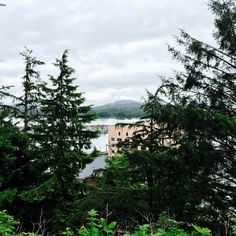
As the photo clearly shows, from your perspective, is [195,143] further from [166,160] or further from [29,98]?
[29,98]

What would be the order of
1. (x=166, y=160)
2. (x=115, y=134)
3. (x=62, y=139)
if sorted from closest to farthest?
(x=166, y=160) → (x=62, y=139) → (x=115, y=134)

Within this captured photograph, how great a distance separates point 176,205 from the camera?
35.1ft

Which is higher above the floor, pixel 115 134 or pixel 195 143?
pixel 195 143

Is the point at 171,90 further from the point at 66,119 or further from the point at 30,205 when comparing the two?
the point at 30,205

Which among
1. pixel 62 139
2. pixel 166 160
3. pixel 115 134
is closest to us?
pixel 166 160

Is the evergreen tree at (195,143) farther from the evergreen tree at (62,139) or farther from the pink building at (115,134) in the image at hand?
the evergreen tree at (62,139)

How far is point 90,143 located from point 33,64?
20.1 feet

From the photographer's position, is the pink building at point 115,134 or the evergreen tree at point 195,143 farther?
the pink building at point 115,134

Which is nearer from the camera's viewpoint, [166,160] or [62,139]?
[166,160]

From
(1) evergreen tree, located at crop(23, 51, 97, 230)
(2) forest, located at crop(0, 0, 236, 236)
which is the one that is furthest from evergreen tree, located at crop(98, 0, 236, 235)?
(1) evergreen tree, located at crop(23, 51, 97, 230)

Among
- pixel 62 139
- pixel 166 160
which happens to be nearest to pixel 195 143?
pixel 166 160

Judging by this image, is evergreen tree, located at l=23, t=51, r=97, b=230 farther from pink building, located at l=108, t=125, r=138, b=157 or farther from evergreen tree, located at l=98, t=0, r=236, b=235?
evergreen tree, located at l=98, t=0, r=236, b=235

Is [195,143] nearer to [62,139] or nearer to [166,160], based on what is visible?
[166,160]

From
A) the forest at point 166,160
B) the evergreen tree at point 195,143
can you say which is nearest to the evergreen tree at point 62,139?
the forest at point 166,160
